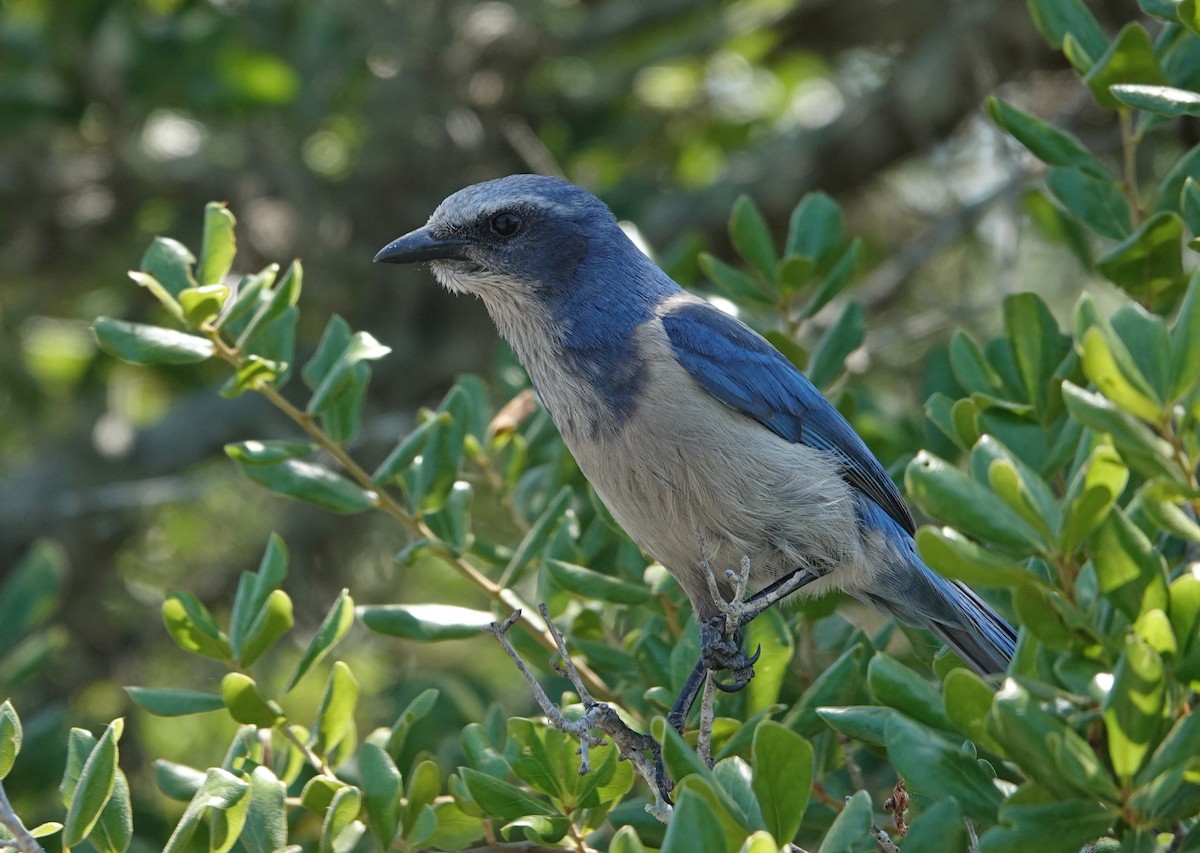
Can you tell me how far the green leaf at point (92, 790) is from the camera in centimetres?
210

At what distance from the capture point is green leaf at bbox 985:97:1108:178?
291cm

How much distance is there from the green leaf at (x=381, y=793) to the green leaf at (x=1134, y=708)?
3.91 ft

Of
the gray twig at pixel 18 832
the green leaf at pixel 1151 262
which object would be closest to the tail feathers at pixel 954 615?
the green leaf at pixel 1151 262

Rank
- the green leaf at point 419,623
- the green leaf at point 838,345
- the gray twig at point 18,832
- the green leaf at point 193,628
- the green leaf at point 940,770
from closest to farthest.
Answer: the green leaf at point 940,770 → the gray twig at point 18,832 → the green leaf at point 193,628 → the green leaf at point 419,623 → the green leaf at point 838,345

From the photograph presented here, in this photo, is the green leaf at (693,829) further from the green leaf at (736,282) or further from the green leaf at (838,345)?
the green leaf at (736,282)

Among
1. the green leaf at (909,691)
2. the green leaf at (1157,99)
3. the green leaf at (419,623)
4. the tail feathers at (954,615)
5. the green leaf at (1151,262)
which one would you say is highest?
the green leaf at (1157,99)

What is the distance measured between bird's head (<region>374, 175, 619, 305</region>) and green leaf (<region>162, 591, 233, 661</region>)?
1.21 m

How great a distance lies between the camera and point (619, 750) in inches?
92.9

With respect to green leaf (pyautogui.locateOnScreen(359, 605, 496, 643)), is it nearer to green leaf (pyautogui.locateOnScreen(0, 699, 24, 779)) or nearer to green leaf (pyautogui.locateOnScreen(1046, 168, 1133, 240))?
green leaf (pyautogui.locateOnScreen(0, 699, 24, 779))

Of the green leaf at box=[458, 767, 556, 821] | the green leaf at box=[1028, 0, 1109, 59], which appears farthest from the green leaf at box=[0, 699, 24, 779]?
the green leaf at box=[1028, 0, 1109, 59]

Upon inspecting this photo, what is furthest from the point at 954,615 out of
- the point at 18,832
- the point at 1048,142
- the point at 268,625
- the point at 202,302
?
the point at 18,832

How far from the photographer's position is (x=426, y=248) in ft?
11.9

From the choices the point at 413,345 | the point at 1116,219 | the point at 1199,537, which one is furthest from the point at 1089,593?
the point at 413,345

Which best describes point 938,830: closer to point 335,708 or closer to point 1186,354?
point 1186,354
